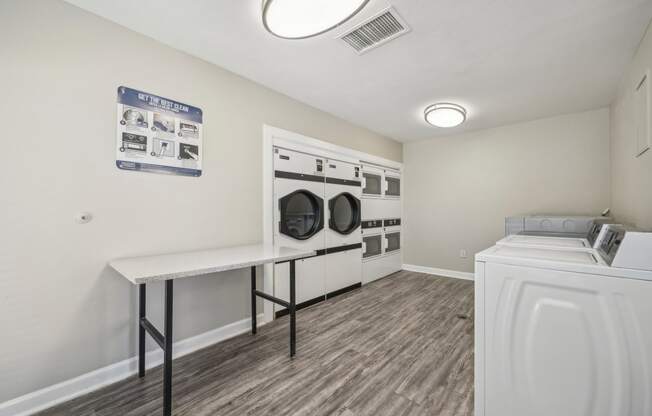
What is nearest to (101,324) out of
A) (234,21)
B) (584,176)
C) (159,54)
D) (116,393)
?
(116,393)

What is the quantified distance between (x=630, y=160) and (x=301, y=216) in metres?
3.21

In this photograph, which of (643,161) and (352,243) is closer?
(643,161)

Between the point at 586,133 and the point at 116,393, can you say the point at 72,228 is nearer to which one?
the point at 116,393

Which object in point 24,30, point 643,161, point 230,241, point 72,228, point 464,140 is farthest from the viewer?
point 464,140

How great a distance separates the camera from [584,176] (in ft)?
11.3

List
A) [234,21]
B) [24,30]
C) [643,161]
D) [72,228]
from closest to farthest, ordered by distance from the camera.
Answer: [24,30] → [72,228] → [234,21] → [643,161]

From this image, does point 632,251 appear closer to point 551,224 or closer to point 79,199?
point 551,224

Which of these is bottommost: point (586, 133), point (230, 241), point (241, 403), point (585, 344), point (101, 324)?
point (241, 403)

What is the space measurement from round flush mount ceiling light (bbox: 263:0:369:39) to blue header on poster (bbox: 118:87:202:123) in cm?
104

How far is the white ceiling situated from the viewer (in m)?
1.69

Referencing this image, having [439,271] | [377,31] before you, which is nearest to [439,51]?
[377,31]

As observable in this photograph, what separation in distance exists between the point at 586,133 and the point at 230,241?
462 cm

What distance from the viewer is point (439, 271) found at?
4.60 meters

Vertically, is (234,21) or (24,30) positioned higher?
(234,21)
